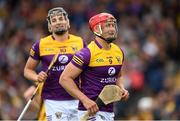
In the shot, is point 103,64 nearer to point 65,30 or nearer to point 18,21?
point 65,30

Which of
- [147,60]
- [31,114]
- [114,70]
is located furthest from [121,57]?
[147,60]

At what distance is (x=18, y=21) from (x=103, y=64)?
13.0 metres

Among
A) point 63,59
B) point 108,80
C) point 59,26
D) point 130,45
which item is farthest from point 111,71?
point 130,45

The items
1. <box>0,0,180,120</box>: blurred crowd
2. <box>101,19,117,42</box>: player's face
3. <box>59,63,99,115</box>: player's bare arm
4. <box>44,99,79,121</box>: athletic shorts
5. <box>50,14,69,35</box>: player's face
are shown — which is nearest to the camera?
<box>59,63,99,115</box>: player's bare arm

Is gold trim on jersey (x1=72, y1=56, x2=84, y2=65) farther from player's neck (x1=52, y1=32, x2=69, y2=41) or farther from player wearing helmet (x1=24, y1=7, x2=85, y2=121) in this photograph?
player's neck (x1=52, y1=32, x2=69, y2=41)

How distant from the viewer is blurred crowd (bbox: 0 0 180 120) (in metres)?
19.7

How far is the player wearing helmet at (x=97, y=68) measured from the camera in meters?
12.0

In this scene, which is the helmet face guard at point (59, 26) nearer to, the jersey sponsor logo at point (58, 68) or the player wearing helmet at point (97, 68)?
the jersey sponsor logo at point (58, 68)

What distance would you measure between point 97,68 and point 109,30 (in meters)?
0.51

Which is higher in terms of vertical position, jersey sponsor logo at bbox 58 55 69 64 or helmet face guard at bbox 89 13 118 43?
helmet face guard at bbox 89 13 118 43

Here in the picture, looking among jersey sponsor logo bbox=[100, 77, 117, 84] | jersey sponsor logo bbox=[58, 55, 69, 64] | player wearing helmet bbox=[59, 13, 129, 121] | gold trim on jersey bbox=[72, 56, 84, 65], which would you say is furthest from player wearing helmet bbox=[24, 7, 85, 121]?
gold trim on jersey bbox=[72, 56, 84, 65]

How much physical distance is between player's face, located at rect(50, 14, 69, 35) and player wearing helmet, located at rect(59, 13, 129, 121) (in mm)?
1101

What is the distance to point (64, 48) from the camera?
13570mm

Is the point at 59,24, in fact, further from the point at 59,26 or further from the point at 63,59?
the point at 63,59
